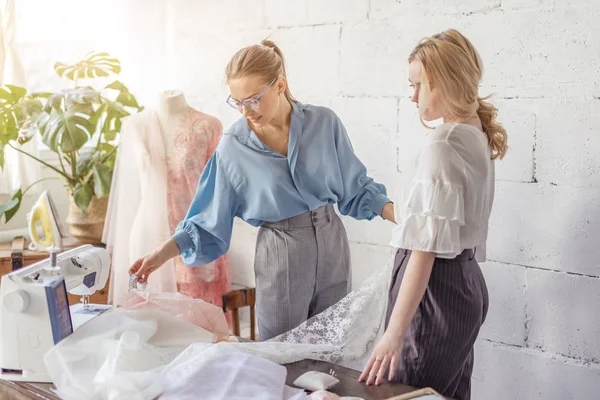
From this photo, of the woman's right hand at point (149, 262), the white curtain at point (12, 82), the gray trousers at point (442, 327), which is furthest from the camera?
the white curtain at point (12, 82)

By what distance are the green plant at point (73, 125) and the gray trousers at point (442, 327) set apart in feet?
7.25

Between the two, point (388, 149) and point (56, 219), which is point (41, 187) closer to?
point (56, 219)

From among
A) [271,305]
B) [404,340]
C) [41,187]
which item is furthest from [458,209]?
[41,187]

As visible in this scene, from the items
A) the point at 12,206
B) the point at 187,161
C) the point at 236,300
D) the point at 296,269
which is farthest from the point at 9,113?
the point at 296,269

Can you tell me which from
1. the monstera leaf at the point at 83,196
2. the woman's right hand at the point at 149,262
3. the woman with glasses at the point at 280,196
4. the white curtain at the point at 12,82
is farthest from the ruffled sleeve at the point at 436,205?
the white curtain at the point at 12,82

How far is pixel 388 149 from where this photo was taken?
10.2 feet

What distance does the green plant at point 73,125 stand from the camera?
3.53 meters

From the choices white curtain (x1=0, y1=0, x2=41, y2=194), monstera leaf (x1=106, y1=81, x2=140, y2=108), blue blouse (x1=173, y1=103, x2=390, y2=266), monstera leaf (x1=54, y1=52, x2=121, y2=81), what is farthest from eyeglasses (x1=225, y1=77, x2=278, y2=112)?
white curtain (x1=0, y1=0, x2=41, y2=194)

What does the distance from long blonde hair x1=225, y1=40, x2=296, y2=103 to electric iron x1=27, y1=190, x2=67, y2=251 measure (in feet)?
5.19

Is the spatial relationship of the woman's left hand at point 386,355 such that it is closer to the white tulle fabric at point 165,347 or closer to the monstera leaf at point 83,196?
the white tulle fabric at point 165,347

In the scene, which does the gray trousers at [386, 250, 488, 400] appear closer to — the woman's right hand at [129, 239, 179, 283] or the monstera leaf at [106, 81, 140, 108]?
the woman's right hand at [129, 239, 179, 283]

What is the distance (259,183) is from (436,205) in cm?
76

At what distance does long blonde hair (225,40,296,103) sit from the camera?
2215 mm

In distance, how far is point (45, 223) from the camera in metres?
3.49
